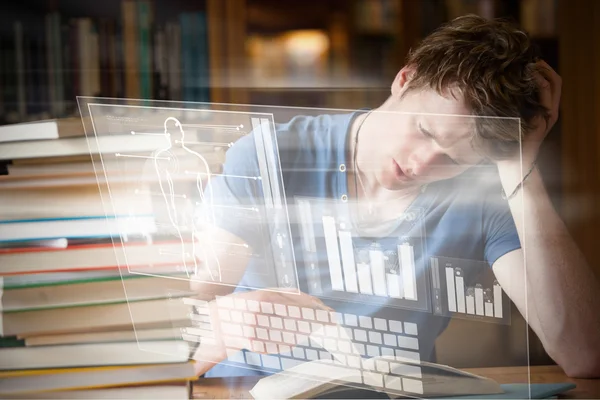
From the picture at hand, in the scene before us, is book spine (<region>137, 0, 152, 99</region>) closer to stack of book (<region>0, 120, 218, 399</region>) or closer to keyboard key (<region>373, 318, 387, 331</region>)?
stack of book (<region>0, 120, 218, 399</region>)

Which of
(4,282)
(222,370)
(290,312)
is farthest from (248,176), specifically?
(4,282)

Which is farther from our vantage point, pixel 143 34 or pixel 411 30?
pixel 143 34

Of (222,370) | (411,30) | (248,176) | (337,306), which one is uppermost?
(411,30)

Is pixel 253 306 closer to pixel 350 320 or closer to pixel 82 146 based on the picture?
pixel 350 320

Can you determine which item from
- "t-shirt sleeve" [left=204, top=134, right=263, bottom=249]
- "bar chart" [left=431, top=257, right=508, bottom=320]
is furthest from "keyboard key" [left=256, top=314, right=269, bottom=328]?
"bar chart" [left=431, top=257, right=508, bottom=320]

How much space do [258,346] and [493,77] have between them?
19.2 inches

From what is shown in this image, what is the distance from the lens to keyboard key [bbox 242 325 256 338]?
37.4 inches

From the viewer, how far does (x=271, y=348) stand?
941mm

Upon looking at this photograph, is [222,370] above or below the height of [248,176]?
below

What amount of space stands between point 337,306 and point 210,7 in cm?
48

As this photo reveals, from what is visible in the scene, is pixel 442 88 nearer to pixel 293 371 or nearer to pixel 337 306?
pixel 337 306

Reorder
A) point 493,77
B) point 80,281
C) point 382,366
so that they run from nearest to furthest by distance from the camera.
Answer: point 493,77 < point 382,366 < point 80,281

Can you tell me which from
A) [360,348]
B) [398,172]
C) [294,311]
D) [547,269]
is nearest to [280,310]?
[294,311]

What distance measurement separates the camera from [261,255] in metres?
0.91
